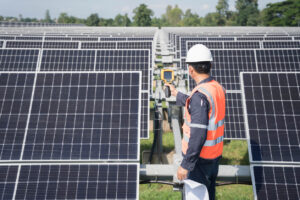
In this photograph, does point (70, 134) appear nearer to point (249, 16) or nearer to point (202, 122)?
point (202, 122)

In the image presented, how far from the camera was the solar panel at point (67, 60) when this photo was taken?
321 inches

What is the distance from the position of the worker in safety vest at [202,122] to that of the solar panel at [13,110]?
Answer: 305 centimetres

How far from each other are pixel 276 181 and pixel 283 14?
192 feet

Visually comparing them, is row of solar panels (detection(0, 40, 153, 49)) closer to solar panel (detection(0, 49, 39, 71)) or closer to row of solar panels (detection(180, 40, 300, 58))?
row of solar panels (detection(180, 40, 300, 58))

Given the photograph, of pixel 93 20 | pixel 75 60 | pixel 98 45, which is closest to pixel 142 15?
pixel 93 20

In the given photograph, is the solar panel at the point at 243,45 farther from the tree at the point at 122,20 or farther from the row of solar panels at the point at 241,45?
the tree at the point at 122,20

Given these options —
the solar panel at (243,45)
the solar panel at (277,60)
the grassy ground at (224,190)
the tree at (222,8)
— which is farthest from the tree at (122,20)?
the grassy ground at (224,190)

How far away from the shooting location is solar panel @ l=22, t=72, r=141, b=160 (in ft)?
12.9

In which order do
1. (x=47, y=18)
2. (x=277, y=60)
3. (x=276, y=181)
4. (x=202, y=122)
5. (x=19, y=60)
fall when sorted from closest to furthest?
1. (x=202, y=122)
2. (x=276, y=181)
3. (x=277, y=60)
4. (x=19, y=60)
5. (x=47, y=18)

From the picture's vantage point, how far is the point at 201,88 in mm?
2793

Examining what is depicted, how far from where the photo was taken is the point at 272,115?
4.37 meters

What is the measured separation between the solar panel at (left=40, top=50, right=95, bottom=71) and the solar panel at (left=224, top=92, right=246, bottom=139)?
489 centimetres

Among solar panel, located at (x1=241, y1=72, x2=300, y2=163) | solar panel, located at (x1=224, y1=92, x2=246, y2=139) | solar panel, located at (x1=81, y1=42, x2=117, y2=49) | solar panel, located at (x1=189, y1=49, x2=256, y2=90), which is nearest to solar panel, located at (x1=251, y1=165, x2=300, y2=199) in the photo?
solar panel, located at (x1=241, y1=72, x2=300, y2=163)

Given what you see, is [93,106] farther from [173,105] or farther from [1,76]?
[1,76]
